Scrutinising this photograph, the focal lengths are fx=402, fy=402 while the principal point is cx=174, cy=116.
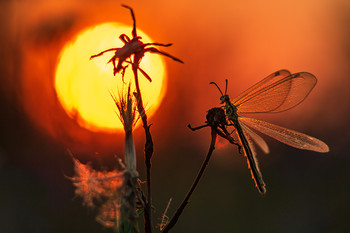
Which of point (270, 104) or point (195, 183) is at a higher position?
point (270, 104)

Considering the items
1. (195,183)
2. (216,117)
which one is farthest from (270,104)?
(195,183)

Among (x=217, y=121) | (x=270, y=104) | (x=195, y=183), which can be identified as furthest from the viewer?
(x=270, y=104)

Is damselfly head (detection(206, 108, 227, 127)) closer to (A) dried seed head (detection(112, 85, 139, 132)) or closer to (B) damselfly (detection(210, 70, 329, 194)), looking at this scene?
(A) dried seed head (detection(112, 85, 139, 132))

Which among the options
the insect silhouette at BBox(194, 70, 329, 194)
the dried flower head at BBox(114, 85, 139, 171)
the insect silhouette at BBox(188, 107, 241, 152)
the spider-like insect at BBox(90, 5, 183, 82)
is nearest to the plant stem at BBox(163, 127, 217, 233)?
the insect silhouette at BBox(188, 107, 241, 152)

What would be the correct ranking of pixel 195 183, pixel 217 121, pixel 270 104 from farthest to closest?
pixel 270 104 → pixel 217 121 → pixel 195 183

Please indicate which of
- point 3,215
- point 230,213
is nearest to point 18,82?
point 3,215

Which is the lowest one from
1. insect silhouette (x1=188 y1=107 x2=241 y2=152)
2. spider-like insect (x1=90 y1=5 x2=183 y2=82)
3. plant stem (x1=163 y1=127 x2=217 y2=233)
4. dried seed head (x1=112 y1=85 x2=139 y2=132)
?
plant stem (x1=163 y1=127 x2=217 y2=233)

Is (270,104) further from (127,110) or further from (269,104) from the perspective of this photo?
(127,110)

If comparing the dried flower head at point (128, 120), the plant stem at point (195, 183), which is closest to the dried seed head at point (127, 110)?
the dried flower head at point (128, 120)

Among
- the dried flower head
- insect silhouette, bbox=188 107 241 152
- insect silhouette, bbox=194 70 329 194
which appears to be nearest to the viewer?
the dried flower head

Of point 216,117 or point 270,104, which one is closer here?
point 216,117
